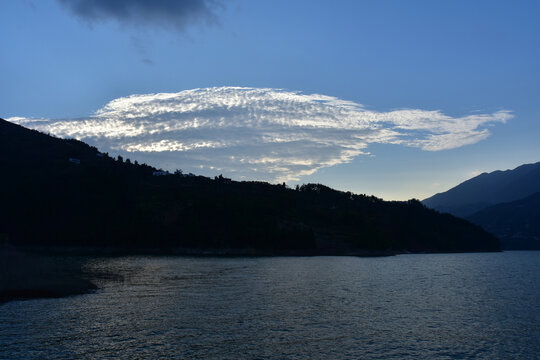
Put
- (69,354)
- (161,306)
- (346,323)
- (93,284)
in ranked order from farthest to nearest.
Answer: (93,284) < (161,306) < (346,323) < (69,354)

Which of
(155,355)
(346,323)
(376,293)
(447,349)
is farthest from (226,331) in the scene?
(376,293)

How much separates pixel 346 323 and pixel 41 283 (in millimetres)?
46775

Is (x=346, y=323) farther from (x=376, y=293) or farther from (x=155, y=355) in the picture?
(x=376, y=293)

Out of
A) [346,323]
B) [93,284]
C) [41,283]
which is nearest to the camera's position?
[346,323]

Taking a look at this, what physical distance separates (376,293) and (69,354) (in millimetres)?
53896

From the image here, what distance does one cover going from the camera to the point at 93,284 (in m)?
72.4

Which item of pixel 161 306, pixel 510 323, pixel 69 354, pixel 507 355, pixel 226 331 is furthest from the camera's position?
pixel 161 306

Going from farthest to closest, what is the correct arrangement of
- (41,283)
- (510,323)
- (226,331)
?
(41,283) → (510,323) → (226,331)

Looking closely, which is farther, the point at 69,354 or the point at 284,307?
the point at 284,307

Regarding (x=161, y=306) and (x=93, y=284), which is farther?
(x=93, y=284)

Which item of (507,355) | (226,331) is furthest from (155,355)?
(507,355)

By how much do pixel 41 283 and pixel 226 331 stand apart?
38080 mm

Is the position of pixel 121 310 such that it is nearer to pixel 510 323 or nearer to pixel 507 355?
pixel 507 355

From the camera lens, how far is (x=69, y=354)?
32906 millimetres
